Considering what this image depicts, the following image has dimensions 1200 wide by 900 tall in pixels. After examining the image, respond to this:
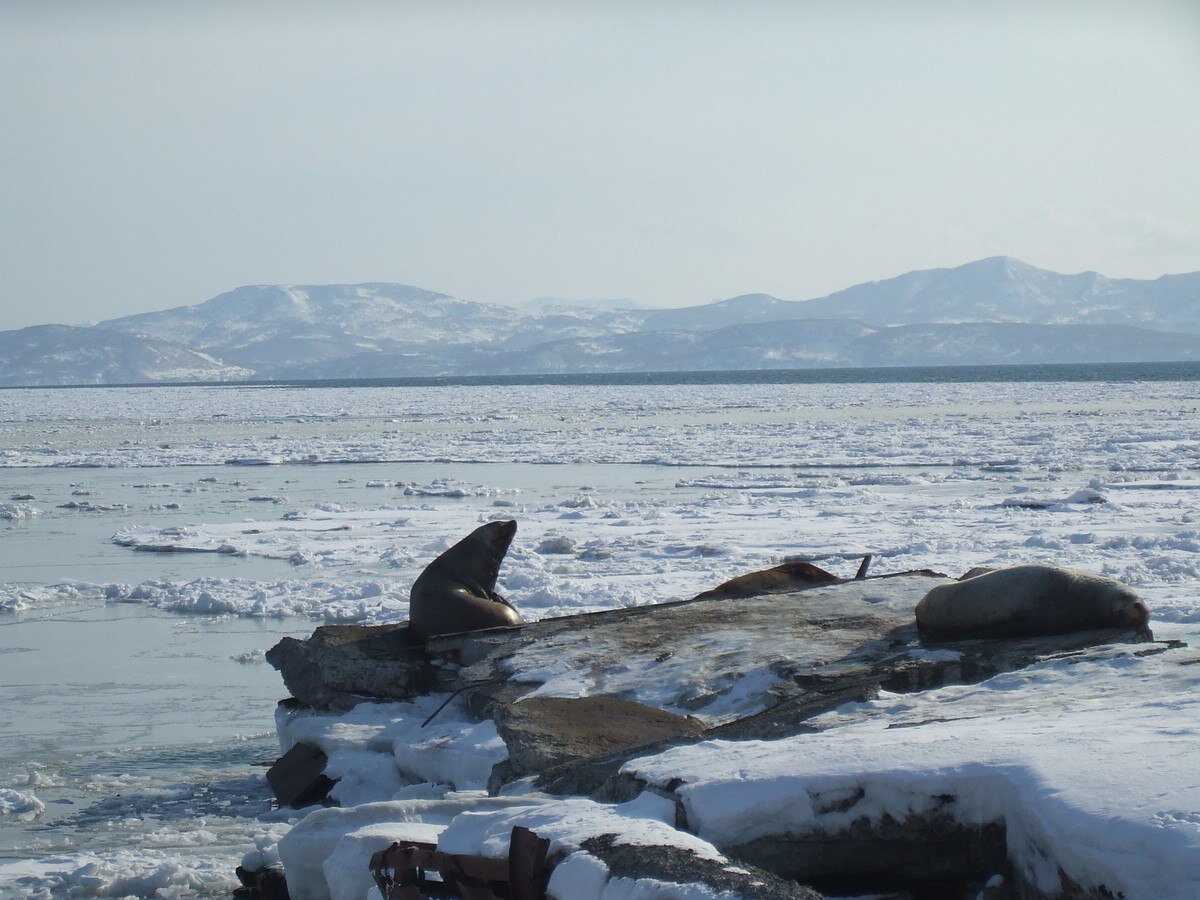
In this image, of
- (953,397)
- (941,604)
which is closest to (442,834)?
(941,604)

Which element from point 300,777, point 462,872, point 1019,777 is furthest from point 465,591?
point 1019,777

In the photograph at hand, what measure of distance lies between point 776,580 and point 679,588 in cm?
185

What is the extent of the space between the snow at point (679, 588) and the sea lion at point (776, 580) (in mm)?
1410

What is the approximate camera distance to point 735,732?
4734mm

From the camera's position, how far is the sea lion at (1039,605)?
19.5 ft

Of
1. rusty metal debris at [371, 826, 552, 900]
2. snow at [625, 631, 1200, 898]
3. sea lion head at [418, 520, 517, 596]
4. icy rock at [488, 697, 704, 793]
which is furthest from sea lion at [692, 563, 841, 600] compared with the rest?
rusty metal debris at [371, 826, 552, 900]

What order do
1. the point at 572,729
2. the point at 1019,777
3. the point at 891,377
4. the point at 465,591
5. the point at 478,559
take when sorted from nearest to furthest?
1. the point at 1019,777
2. the point at 572,729
3. the point at 465,591
4. the point at 478,559
5. the point at 891,377

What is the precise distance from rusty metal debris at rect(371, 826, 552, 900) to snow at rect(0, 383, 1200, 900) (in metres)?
0.07

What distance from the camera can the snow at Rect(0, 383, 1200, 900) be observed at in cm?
357

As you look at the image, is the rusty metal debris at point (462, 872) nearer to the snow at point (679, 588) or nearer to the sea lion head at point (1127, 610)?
the snow at point (679, 588)

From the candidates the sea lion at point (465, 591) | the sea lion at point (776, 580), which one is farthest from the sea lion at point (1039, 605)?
the sea lion at point (465, 591)

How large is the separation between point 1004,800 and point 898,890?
0.43m

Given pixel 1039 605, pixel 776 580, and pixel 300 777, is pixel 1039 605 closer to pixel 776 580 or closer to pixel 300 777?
pixel 776 580

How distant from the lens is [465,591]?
7.55m
